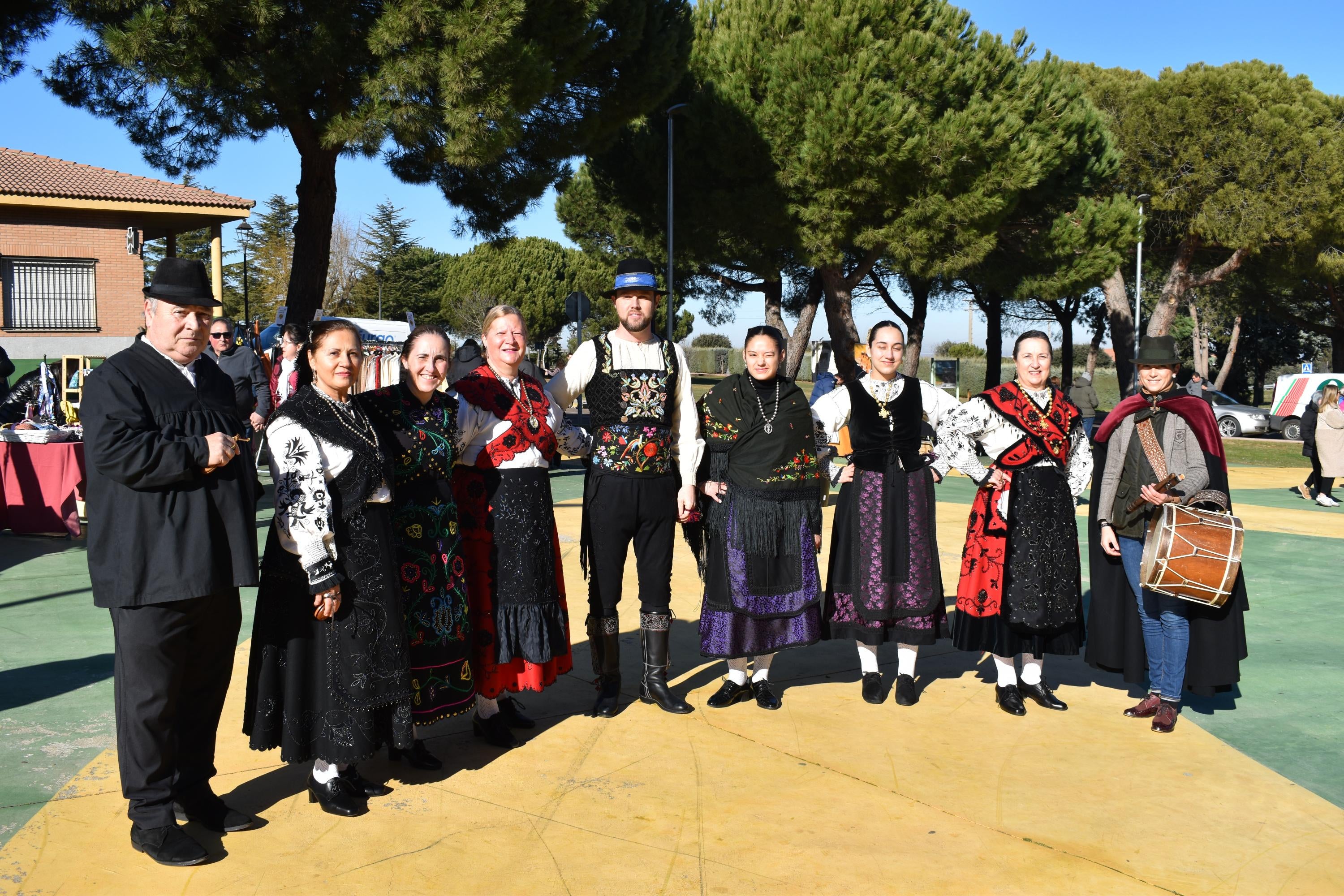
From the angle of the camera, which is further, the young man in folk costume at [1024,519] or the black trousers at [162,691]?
the young man in folk costume at [1024,519]

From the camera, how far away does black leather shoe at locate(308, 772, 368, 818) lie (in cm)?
354

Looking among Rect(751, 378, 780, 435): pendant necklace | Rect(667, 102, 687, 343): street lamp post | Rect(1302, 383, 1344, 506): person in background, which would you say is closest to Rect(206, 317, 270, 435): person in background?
Rect(751, 378, 780, 435): pendant necklace

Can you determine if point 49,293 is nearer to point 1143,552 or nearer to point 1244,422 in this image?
point 1143,552

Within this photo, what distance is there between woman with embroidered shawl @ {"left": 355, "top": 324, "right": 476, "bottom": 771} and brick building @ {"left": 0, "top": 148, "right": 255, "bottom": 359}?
17965 mm

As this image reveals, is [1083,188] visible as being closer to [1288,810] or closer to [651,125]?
[651,125]

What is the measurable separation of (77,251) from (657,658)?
66.7 feet

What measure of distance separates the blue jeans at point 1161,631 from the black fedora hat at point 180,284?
388cm

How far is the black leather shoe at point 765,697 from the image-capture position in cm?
484

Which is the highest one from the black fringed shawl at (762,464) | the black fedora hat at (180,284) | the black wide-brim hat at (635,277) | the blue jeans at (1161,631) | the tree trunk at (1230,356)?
the tree trunk at (1230,356)

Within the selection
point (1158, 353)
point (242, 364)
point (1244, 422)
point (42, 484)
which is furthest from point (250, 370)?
point (1244, 422)

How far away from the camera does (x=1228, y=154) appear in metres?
28.5

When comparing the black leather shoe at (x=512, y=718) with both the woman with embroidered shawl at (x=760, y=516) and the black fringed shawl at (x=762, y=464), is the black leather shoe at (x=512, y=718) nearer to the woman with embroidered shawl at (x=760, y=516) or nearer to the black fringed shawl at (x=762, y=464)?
the woman with embroidered shawl at (x=760, y=516)

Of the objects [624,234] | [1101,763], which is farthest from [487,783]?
[624,234]

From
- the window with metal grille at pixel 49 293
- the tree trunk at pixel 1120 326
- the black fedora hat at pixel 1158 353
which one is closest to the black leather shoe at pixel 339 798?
the black fedora hat at pixel 1158 353
